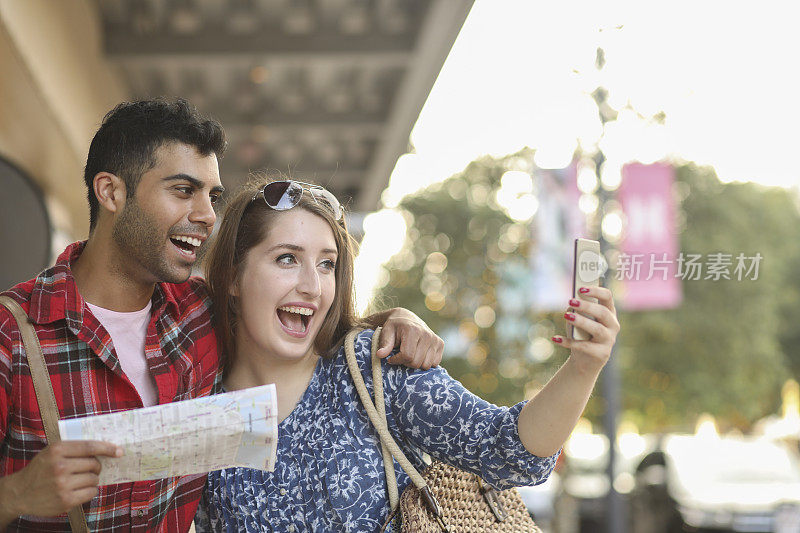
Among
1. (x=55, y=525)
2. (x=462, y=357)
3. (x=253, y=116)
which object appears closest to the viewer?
(x=55, y=525)

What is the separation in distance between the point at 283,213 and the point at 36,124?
3924 mm

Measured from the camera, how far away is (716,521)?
1142cm

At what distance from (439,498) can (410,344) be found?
1.54ft

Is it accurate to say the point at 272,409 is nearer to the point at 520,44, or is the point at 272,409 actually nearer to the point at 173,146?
the point at 173,146

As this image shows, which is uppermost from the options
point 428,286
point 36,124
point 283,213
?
point 428,286

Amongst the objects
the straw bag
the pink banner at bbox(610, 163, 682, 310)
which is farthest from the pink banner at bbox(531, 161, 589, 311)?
the straw bag

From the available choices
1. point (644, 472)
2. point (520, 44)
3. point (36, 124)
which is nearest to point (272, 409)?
point (36, 124)

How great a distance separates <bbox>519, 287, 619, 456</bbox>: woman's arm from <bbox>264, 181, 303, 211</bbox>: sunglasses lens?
1.08 m

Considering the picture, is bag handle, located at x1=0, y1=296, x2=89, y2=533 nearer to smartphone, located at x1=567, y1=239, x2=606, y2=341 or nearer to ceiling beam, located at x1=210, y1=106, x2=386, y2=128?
smartphone, located at x1=567, y1=239, x2=606, y2=341

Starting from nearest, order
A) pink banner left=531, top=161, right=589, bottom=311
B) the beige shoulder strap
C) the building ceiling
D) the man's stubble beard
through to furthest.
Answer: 1. the beige shoulder strap
2. the man's stubble beard
3. the building ceiling
4. pink banner left=531, top=161, right=589, bottom=311

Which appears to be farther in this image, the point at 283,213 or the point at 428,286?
the point at 428,286

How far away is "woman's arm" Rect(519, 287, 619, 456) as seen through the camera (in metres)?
2.07

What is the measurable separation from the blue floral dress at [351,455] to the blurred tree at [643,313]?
1373 centimetres

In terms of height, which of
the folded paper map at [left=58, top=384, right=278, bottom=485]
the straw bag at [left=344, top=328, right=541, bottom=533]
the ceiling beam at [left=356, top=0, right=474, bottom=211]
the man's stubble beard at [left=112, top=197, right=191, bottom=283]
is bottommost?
the straw bag at [left=344, top=328, right=541, bottom=533]
